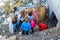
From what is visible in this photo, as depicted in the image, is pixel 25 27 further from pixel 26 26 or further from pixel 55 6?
pixel 55 6

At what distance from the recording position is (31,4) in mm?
7770

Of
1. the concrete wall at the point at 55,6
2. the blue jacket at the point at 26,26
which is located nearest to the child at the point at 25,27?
the blue jacket at the point at 26,26

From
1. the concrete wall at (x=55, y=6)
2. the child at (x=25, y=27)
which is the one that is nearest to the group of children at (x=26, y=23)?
the child at (x=25, y=27)

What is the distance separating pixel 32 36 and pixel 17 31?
30.5 inches

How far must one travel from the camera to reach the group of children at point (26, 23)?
619 centimetres

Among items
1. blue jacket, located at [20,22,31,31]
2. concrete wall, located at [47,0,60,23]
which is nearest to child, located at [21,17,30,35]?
blue jacket, located at [20,22,31,31]

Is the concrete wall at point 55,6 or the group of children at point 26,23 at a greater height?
the concrete wall at point 55,6

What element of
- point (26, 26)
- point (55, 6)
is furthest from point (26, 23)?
point (55, 6)

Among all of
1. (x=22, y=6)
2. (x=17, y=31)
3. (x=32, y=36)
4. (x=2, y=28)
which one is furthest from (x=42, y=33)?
(x=22, y=6)

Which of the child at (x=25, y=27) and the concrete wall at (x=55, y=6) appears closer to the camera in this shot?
the child at (x=25, y=27)

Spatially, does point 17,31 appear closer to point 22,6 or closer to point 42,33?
point 42,33

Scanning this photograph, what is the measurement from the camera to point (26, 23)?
620 centimetres

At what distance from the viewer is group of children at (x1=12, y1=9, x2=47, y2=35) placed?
20.3ft

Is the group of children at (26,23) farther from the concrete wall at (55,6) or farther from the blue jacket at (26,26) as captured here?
the concrete wall at (55,6)
